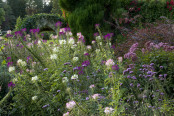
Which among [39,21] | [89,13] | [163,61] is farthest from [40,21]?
[163,61]

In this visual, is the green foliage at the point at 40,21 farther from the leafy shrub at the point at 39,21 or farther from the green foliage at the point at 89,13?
the green foliage at the point at 89,13

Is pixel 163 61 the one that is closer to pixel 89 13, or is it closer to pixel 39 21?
pixel 89 13

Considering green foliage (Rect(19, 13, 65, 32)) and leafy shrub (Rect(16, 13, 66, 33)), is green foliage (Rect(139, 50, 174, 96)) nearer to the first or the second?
leafy shrub (Rect(16, 13, 66, 33))

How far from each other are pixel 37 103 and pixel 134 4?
779cm

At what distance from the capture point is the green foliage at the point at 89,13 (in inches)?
283

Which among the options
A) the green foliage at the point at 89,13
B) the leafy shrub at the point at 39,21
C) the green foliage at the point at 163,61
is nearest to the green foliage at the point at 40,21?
the leafy shrub at the point at 39,21

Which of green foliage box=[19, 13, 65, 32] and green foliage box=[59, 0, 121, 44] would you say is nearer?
green foliage box=[59, 0, 121, 44]

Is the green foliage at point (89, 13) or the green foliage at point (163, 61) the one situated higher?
the green foliage at point (89, 13)

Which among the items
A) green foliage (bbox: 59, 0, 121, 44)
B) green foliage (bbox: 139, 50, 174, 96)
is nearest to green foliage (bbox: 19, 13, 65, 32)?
green foliage (bbox: 59, 0, 121, 44)

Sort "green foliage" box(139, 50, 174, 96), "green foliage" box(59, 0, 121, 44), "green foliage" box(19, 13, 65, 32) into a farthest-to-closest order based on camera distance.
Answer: "green foliage" box(19, 13, 65, 32) < "green foliage" box(59, 0, 121, 44) < "green foliage" box(139, 50, 174, 96)

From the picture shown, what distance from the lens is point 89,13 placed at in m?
7.18

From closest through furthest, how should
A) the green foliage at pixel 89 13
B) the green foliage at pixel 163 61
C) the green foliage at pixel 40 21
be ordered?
1. the green foliage at pixel 163 61
2. the green foliage at pixel 89 13
3. the green foliage at pixel 40 21

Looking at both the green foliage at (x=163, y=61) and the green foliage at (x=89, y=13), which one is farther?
the green foliage at (x=89, y=13)

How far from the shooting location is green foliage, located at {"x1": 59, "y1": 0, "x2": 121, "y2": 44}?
23.5 feet
